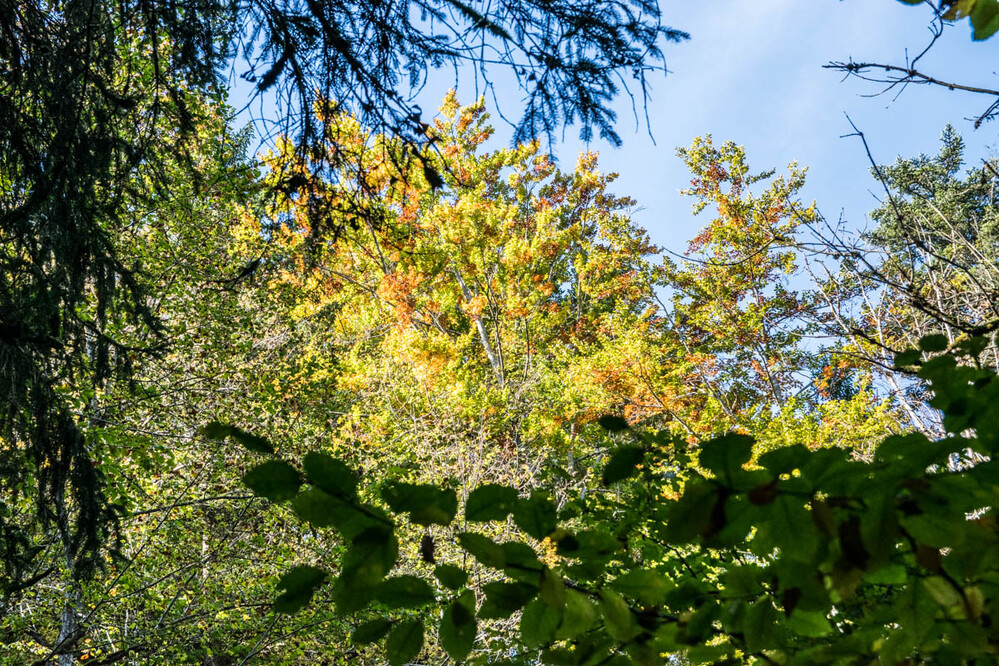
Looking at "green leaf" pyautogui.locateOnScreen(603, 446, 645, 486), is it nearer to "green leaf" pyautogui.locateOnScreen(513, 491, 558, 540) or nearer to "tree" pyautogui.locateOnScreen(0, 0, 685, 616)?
"green leaf" pyautogui.locateOnScreen(513, 491, 558, 540)

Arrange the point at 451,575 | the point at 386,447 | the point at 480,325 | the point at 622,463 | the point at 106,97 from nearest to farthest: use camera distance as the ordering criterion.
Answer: the point at 451,575 < the point at 622,463 < the point at 106,97 < the point at 386,447 < the point at 480,325

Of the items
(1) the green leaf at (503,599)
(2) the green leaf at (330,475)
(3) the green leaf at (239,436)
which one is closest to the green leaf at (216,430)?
(3) the green leaf at (239,436)

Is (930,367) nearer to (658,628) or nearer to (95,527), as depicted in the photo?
(658,628)

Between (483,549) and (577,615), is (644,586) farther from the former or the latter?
(483,549)

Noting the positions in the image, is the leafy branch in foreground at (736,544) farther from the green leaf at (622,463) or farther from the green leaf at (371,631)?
the green leaf at (622,463)

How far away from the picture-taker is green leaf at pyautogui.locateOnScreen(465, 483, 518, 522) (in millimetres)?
729

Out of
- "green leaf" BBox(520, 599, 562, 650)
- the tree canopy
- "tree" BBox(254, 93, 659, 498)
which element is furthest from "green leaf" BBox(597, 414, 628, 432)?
"tree" BBox(254, 93, 659, 498)

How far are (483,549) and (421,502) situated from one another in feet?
0.36

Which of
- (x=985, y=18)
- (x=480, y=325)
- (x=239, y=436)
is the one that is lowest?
(x=239, y=436)

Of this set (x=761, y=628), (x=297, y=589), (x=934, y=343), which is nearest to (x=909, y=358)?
(x=934, y=343)

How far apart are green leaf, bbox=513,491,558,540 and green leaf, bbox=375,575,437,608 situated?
157 millimetres

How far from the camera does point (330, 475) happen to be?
655 mm

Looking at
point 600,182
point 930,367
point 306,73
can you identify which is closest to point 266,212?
point 306,73

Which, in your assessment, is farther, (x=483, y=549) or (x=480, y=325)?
(x=480, y=325)
